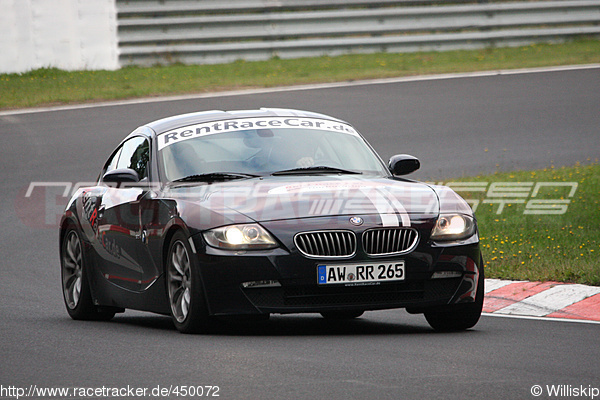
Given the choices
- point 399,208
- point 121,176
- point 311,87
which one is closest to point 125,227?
point 121,176

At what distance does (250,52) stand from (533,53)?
257 inches

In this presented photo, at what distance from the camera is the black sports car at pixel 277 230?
24.1ft

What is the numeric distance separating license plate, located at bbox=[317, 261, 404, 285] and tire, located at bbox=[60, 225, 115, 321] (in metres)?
2.83

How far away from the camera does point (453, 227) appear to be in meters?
7.70

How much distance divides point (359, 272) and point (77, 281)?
327 cm

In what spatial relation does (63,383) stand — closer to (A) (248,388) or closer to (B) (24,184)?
(A) (248,388)

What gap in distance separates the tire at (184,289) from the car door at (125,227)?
52 centimetres

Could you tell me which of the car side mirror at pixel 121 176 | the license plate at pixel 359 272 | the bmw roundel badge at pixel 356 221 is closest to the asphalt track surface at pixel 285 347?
the license plate at pixel 359 272

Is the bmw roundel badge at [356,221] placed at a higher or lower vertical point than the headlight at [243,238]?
higher

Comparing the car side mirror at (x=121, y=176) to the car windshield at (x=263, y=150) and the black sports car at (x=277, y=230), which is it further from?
the car windshield at (x=263, y=150)

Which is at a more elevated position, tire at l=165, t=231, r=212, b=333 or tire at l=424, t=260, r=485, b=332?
tire at l=165, t=231, r=212, b=333

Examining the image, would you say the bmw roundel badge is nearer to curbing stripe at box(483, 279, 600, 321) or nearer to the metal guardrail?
curbing stripe at box(483, 279, 600, 321)

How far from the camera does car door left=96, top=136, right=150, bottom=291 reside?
8.47m

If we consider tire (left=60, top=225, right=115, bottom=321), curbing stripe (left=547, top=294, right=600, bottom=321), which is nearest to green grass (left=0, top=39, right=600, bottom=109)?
tire (left=60, top=225, right=115, bottom=321)
